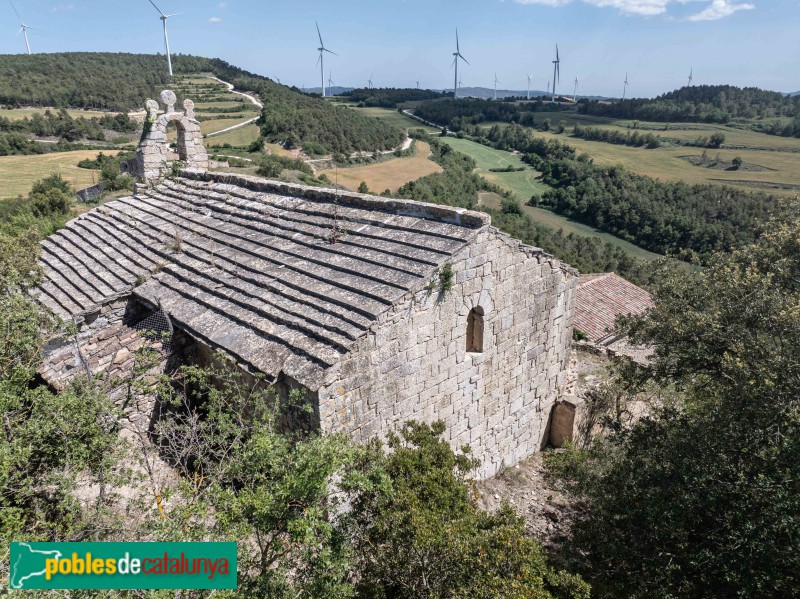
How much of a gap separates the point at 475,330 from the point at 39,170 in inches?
1849

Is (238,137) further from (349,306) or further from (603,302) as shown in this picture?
(349,306)

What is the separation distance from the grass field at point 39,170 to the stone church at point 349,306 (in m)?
30.1

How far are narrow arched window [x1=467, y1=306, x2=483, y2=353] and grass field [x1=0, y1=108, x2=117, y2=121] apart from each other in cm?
7217

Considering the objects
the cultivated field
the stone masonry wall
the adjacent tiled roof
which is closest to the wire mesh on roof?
the stone masonry wall

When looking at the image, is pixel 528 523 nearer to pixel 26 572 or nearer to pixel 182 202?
pixel 26 572

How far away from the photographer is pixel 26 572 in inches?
159

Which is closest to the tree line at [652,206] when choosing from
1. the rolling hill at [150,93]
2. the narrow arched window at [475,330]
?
the rolling hill at [150,93]

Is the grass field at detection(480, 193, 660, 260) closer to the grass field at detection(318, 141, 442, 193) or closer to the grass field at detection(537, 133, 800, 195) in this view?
the grass field at detection(318, 141, 442, 193)

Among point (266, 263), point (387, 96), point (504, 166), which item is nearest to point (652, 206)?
point (504, 166)

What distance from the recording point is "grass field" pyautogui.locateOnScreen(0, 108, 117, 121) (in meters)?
61.1

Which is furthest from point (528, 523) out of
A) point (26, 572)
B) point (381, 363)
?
point (26, 572)

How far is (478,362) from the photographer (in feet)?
29.5

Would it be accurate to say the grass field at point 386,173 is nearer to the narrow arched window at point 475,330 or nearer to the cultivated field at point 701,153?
the cultivated field at point 701,153

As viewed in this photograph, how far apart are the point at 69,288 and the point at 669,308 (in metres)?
12.4
